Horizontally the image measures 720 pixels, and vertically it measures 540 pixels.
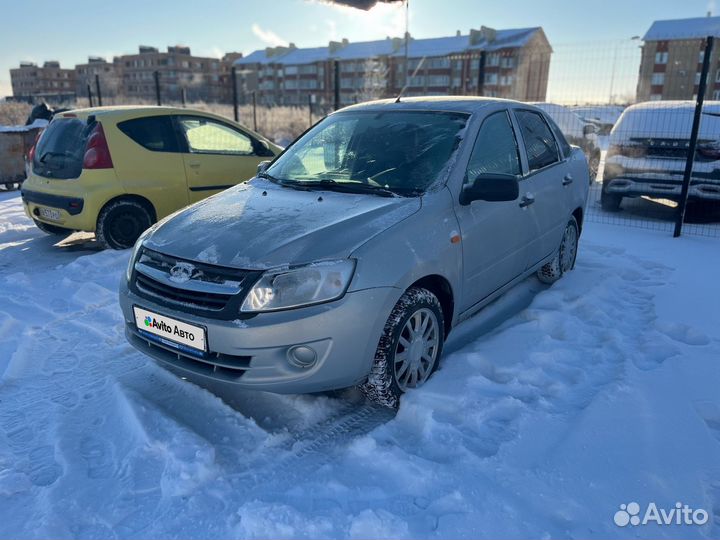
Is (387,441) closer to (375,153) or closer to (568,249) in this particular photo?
(375,153)

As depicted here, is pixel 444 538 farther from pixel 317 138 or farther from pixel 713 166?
pixel 713 166

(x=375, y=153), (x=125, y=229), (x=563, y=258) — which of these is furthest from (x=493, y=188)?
(x=125, y=229)

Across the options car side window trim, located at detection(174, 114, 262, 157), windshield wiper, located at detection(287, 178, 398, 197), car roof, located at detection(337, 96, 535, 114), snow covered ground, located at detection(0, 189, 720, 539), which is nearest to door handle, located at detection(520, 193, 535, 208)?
car roof, located at detection(337, 96, 535, 114)

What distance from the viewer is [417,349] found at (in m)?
3.07

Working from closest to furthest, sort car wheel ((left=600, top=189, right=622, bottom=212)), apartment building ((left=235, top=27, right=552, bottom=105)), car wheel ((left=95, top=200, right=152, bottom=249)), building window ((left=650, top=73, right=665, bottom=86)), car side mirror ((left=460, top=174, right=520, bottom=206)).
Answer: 1. car side mirror ((left=460, top=174, right=520, bottom=206))
2. car wheel ((left=95, top=200, right=152, bottom=249))
3. car wheel ((left=600, top=189, right=622, bottom=212))
4. building window ((left=650, top=73, right=665, bottom=86))
5. apartment building ((left=235, top=27, right=552, bottom=105))

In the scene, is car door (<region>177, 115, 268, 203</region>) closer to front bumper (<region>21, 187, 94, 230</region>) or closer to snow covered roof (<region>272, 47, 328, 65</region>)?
front bumper (<region>21, 187, 94, 230</region>)

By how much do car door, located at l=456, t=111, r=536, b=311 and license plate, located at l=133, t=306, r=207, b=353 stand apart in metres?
1.64

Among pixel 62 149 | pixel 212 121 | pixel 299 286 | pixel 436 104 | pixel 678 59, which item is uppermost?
pixel 678 59

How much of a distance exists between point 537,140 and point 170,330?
132 inches

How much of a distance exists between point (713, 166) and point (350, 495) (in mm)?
7275

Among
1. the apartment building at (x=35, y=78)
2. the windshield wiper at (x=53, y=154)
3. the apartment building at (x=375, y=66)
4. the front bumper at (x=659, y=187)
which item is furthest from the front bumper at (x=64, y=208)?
the apartment building at (x=35, y=78)

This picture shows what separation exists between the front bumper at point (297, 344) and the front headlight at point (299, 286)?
1.7 inches

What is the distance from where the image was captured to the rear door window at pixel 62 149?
5926 mm

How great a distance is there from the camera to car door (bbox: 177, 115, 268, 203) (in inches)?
255
